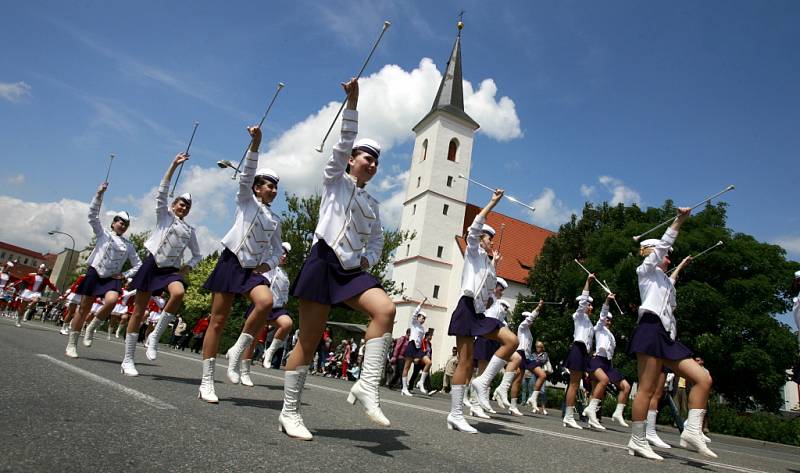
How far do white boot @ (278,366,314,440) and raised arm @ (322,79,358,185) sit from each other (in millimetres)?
1445

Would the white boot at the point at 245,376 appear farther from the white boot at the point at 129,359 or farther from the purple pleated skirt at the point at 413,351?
the purple pleated skirt at the point at 413,351

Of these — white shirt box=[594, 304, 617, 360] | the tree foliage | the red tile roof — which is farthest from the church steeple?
white shirt box=[594, 304, 617, 360]

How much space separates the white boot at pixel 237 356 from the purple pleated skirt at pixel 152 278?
119 centimetres

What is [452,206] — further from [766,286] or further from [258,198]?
[258,198]

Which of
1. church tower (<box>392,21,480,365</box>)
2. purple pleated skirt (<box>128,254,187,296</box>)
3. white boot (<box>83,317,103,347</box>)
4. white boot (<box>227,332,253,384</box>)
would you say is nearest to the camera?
white boot (<box>227,332,253,384</box>)

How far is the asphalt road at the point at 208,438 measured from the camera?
2.52 m

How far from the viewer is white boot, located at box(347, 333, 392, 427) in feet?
11.8

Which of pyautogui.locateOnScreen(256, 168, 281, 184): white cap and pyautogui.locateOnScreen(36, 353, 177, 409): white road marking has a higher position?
pyautogui.locateOnScreen(256, 168, 281, 184): white cap

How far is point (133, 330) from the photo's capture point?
6816mm

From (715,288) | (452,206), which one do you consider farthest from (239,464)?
(452,206)

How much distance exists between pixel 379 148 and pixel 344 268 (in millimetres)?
1027

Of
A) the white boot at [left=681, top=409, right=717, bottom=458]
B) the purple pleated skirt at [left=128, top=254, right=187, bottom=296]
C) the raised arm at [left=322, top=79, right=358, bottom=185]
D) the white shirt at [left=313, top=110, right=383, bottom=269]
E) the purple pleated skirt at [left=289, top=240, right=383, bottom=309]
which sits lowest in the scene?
the white boot at [left=681, top=409, right=717, bottom=458]

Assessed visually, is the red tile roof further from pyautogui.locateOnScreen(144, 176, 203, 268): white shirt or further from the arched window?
pyautogui.locateOnScreen(144, 176, 203, 268): white shirt

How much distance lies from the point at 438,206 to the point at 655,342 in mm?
49822
